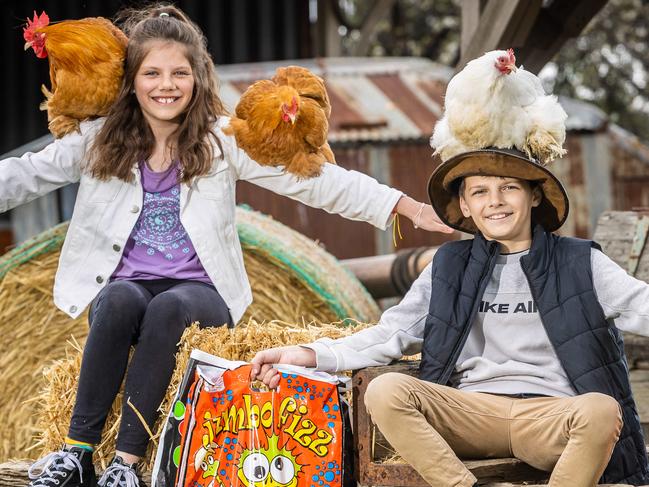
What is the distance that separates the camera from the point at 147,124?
3.85m

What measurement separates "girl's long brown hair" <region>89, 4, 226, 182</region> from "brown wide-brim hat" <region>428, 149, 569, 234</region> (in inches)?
36.2

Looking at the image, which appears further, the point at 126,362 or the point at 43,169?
the point at 43,169

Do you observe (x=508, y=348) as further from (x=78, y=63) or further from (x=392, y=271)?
(x=392, y=271)

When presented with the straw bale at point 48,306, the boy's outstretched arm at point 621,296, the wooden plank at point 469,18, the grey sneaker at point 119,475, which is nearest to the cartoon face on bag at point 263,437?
the grey sneaker at point 119,475

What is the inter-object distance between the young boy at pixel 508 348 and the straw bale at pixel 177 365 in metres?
0.38

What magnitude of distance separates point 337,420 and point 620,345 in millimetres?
825

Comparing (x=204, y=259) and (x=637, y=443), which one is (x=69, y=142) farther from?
(x=637, y=443)

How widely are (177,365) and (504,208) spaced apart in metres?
1.15

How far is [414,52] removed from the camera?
19078 millimetres

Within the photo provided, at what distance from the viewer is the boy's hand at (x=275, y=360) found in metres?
3.02

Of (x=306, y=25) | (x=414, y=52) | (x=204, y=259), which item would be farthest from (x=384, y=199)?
(x=414, y=52)

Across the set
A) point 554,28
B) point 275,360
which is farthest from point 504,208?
point 554,28

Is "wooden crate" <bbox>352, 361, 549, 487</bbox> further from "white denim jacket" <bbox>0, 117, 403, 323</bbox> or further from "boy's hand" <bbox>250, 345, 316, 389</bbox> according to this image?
"white denim jacket" <bbox>0, 117, 403, 323</bbox>

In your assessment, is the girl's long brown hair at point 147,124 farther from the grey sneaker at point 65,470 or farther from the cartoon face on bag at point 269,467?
the cartoon face on bag at point 269,467
